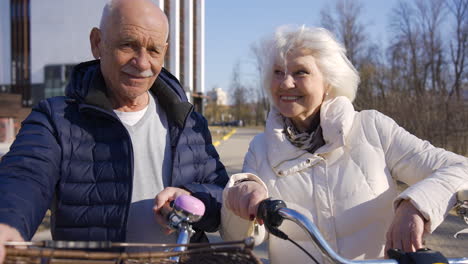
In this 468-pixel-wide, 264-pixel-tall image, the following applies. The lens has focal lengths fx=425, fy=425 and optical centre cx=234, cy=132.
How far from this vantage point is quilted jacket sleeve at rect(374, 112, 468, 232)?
66.1 inches

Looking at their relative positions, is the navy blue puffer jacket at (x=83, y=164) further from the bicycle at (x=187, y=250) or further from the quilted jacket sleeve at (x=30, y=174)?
the bicycle at (x=187, y=250)

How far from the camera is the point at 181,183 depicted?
2.12 metres

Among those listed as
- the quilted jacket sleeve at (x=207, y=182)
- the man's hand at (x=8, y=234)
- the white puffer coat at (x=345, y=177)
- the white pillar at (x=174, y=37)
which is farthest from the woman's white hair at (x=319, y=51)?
the white pillar at (x=174, y=37)

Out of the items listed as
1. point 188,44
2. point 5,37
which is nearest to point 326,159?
point 188,44

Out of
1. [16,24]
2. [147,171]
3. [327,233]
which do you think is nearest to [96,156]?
[147,171]

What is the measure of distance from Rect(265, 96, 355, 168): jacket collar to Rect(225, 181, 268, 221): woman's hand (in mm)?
349

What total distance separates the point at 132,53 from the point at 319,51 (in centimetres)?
93

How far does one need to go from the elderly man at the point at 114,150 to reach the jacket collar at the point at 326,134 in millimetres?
367

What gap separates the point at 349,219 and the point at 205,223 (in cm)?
70

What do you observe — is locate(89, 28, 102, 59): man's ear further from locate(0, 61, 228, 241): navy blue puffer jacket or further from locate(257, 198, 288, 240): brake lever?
locate(257, 198, 288, 240): brake lever

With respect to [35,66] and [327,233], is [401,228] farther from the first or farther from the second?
[35,66]

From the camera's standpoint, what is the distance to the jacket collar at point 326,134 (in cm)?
207

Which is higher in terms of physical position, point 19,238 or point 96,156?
point 96,156

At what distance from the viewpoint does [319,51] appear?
217 centimetres
